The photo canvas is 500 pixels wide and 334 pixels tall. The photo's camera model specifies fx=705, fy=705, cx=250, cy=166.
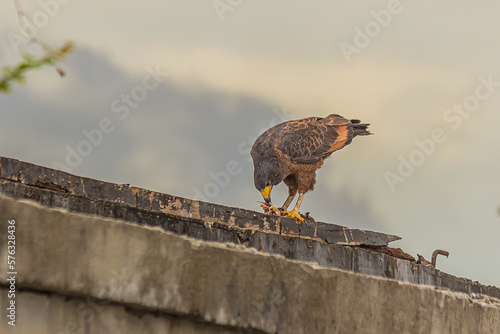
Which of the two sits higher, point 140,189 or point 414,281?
point 140,189

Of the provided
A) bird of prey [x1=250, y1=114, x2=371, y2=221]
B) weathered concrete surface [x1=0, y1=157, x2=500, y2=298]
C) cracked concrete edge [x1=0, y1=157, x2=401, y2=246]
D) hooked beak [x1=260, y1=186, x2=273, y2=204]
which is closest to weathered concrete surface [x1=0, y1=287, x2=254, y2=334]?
weathered concrete surface [x1=0, y1=157, x2=500, y2=298]

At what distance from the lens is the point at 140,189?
166 inches

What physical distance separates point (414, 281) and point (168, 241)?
210 centimetres

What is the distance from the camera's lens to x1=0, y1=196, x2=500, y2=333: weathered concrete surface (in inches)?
112

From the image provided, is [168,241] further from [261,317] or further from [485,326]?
[485,326]

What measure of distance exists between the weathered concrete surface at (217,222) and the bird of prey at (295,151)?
15.2ft

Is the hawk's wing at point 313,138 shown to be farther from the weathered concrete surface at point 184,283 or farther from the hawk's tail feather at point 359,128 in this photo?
the weathered concrete surface at point 184,283

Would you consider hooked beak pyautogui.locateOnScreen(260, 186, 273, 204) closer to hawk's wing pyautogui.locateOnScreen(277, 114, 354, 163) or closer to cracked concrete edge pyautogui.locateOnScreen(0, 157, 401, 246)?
hawk's wing pyautogui.locateOnScreen(277, 114, 354, 163)

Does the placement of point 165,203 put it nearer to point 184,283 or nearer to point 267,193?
point 184,283

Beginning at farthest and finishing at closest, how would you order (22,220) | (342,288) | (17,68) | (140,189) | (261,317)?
(140,189)
(342,288)
(261,317)
(22,220)
(17,68)

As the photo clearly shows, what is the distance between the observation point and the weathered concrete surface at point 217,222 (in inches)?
127

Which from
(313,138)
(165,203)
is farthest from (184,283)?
(313,138)

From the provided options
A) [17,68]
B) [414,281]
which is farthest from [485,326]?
[17,68]

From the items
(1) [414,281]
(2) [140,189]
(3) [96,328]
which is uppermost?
(2) [140,189]
